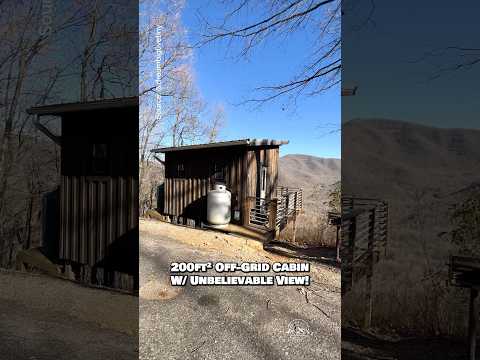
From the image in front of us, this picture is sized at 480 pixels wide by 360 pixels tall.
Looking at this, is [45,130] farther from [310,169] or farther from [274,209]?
[310,169]

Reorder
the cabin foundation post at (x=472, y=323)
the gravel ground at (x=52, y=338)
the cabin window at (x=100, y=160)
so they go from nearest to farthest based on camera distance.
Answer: the cabin foundation post at (x=472, y=323)
the cabin window at (x=100, y=160)
the gravel ground at (x=52, y=338)

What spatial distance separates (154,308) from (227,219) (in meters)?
0.88

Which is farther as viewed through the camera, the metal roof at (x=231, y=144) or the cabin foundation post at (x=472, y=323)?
the metal roof at (x=231, y=144)

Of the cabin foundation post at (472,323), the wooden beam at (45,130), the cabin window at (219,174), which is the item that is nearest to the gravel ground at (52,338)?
the wooden beam at (45,130)

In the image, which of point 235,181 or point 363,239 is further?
point 235,181

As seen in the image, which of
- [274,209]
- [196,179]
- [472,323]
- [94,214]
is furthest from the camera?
[196,179]

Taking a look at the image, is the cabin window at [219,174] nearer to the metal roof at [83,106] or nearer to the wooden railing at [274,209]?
the wooden railing at [274,209]

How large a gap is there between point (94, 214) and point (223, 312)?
1158 mm

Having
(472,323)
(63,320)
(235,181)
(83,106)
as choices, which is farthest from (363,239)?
(63,320)

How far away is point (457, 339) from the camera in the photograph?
67.8 inches

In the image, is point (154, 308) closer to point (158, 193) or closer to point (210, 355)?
point (210, 355)

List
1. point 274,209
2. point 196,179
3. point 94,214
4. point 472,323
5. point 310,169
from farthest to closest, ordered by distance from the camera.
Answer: point 196,179 → point 274,209 → point 94,214 → point 310,169 → point 472,323

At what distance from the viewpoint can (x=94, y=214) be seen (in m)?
1.85

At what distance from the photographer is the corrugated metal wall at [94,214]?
1.80 meters
